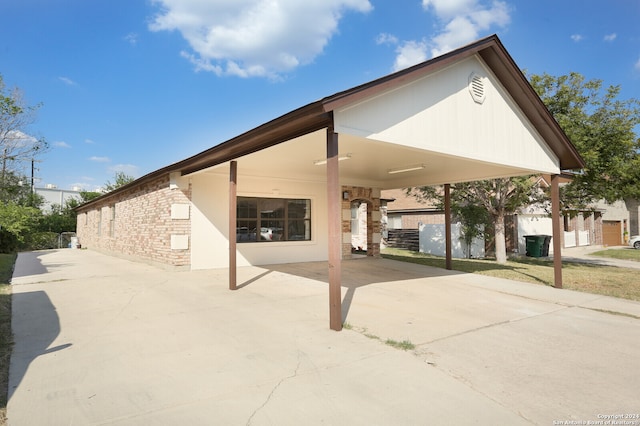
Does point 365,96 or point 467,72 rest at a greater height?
point 467,72

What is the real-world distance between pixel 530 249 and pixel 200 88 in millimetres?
18118

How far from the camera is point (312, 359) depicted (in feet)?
12.6

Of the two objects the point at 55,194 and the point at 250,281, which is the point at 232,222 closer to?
the point at 250,281

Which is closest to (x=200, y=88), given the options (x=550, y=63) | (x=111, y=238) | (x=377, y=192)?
(x=111, y=238)

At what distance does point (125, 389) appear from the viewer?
10.2 feet

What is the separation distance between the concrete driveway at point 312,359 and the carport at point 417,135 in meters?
1.15

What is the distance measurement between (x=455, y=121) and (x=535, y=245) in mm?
14651

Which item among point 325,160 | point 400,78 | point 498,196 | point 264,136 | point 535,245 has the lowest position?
point 535,245

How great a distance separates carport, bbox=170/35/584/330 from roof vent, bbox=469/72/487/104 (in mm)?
23

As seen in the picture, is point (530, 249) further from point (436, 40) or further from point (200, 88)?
point (200, 88)

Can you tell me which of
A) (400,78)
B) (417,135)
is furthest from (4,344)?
(417,135)

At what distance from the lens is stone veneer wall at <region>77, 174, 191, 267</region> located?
10.0 metres

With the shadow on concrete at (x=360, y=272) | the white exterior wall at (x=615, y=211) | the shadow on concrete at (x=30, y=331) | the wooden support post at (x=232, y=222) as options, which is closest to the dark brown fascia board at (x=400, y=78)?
the wooden support post at (x=232, y=222)

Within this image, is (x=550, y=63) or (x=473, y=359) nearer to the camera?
(x=473, y=359)
